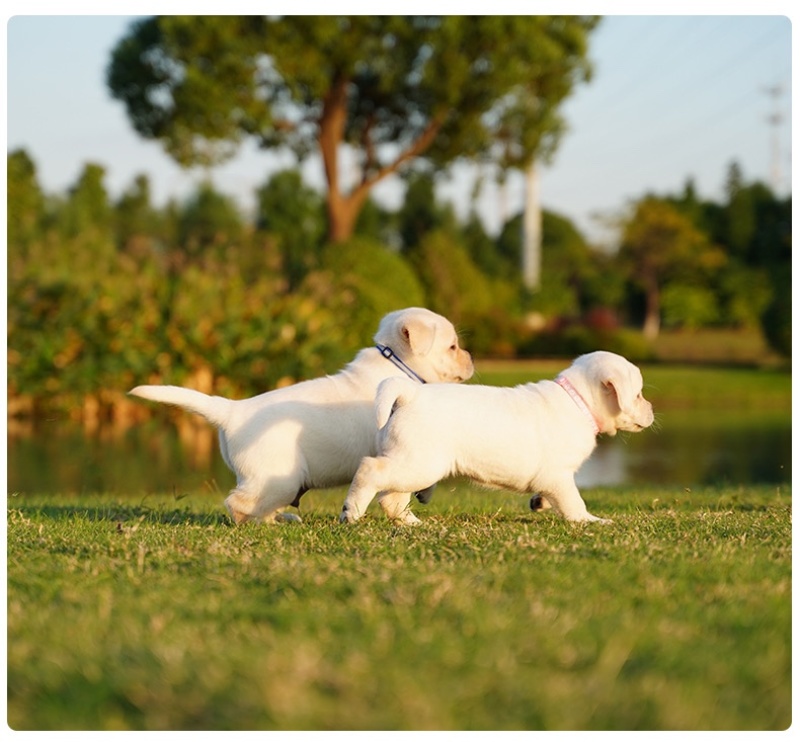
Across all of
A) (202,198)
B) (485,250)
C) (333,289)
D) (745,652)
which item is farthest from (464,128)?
(745,652)

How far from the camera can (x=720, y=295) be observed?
42562 mm

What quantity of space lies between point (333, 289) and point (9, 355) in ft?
21.9

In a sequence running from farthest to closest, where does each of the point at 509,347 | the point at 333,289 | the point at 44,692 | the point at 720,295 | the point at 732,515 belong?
the point at 720,295 → the point at 509,347 → the point at 333,289 → the point at 732,515 → the point at 44,692

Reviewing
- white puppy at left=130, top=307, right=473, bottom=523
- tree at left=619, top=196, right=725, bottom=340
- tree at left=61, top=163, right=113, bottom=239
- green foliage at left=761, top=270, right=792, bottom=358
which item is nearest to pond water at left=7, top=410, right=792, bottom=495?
white puppy at left=130, top=307, right=473, bottom=523

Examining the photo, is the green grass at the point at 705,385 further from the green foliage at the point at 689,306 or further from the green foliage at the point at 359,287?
the green foliage at the point at 689,306

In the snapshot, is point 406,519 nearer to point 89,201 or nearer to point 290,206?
point 290,206

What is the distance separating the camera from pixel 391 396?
5172 millimetres

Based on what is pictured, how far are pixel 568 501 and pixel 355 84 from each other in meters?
20.8

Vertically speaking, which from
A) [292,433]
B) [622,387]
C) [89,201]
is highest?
[89,201]

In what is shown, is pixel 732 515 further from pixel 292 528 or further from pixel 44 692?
pixel 44 692

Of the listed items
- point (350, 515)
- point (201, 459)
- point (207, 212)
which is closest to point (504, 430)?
point (350, 515)

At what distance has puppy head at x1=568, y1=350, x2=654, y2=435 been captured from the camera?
5.73 metres
